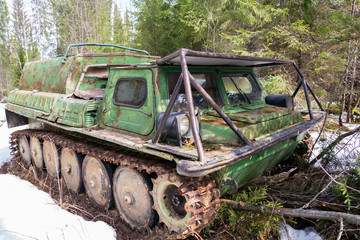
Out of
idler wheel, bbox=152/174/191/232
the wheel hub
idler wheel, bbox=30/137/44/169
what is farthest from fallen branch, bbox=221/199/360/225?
idler wheel, bbox=30/137/44/169

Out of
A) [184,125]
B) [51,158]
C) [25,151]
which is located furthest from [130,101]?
[25,151]

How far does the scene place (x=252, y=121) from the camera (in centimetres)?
354

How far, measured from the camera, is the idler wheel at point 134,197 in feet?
12.3

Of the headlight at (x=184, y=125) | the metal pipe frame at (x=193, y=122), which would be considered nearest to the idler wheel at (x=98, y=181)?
the headlight at (x=184, y=125)

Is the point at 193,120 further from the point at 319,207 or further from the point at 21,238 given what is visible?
the point at 21,238

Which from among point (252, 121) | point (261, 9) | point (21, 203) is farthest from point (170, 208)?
point (261, 9)

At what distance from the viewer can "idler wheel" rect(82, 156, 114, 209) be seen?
4461mm

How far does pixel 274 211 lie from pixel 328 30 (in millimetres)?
8555

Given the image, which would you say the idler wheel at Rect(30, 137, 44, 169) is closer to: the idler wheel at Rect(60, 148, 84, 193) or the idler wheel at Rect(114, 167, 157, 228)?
the idler wheel at Rect(60, 148, 84, 193)

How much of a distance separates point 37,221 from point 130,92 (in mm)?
2635

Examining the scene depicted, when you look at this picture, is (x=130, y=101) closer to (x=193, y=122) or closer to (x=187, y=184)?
(x=193, y=122)

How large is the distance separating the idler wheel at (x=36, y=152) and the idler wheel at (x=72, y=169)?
123 centimetres

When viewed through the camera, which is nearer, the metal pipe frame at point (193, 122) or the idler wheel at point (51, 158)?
the metal pipe frame at point (193, 122)

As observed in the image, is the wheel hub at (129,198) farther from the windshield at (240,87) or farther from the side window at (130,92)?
the windshield at (240,87)
